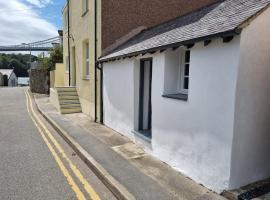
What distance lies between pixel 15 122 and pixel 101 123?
4.18 m

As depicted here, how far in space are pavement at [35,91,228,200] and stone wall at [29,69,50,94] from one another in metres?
20.9

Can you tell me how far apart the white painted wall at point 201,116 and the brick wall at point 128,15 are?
482 cm

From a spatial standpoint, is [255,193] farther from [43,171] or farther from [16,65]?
[16,65]

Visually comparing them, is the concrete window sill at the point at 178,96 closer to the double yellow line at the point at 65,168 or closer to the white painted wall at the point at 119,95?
the white painted wall at the point at 119,95

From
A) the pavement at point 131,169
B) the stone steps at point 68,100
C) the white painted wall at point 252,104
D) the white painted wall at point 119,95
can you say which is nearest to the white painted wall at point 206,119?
the white painted wall at point 252,104

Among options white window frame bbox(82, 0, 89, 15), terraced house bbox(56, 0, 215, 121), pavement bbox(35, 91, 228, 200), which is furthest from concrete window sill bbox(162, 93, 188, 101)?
white window frame bbox(82, 0, 89, 15)

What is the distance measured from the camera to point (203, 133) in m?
4.73

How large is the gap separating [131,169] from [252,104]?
275cm

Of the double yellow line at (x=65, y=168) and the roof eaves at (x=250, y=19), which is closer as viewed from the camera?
the roof eaves at (x=250, y=19)

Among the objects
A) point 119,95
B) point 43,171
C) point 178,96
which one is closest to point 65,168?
point 43,171

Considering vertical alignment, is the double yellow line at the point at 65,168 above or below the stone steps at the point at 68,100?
below

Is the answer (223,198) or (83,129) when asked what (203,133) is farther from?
(83,129)

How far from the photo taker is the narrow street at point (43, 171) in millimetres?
4699

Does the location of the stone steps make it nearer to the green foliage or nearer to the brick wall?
the brick wall
